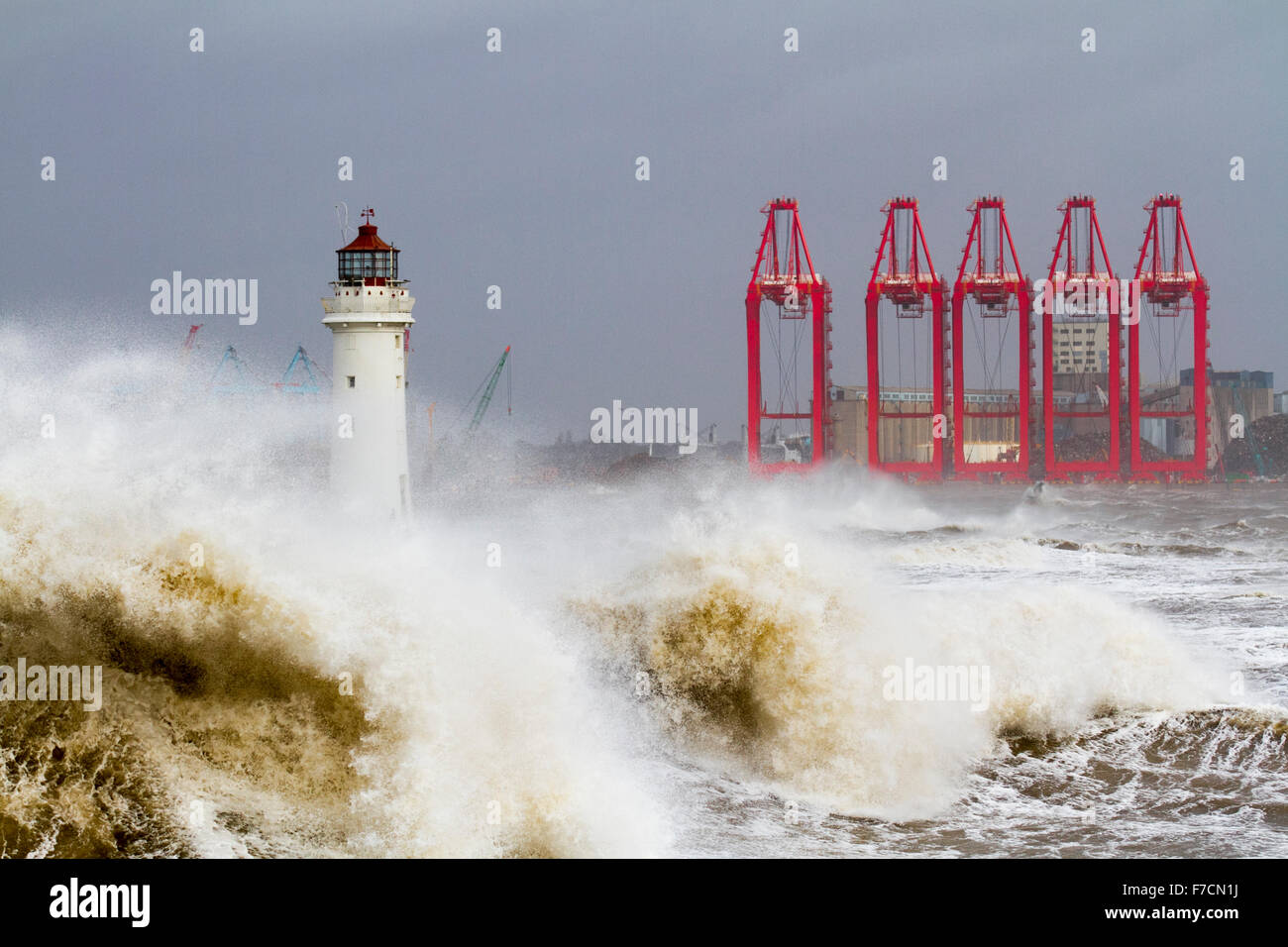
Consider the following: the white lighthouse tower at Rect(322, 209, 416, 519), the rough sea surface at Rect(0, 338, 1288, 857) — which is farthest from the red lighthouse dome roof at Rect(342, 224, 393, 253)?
the rough sea surface at Rect(0, 338, 1288, 857)

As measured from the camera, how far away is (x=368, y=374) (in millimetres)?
20281

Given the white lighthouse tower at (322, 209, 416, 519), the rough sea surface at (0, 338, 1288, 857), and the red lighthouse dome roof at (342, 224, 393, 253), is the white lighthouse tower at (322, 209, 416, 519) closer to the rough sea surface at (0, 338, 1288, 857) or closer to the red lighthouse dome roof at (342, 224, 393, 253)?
the red lighthouse dome roof at (342, 224, 393, 253)

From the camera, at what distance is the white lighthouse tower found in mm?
20234

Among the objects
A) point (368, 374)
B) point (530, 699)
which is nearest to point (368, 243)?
point (368, 374)

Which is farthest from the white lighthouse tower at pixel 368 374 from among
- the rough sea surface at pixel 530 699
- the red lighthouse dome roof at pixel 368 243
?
the rough sea surface at pixel 530 699

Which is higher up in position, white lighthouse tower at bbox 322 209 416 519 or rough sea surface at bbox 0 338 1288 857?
white lighthouse tower at bbox 322 209 416 519

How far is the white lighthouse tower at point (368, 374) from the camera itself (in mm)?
20234

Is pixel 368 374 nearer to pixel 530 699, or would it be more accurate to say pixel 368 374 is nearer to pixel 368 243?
pixel 368 243

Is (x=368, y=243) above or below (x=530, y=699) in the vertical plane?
above

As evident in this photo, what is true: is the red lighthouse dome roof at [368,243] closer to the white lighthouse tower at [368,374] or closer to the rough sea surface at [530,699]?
the white lighthouse tower at [368,374]
